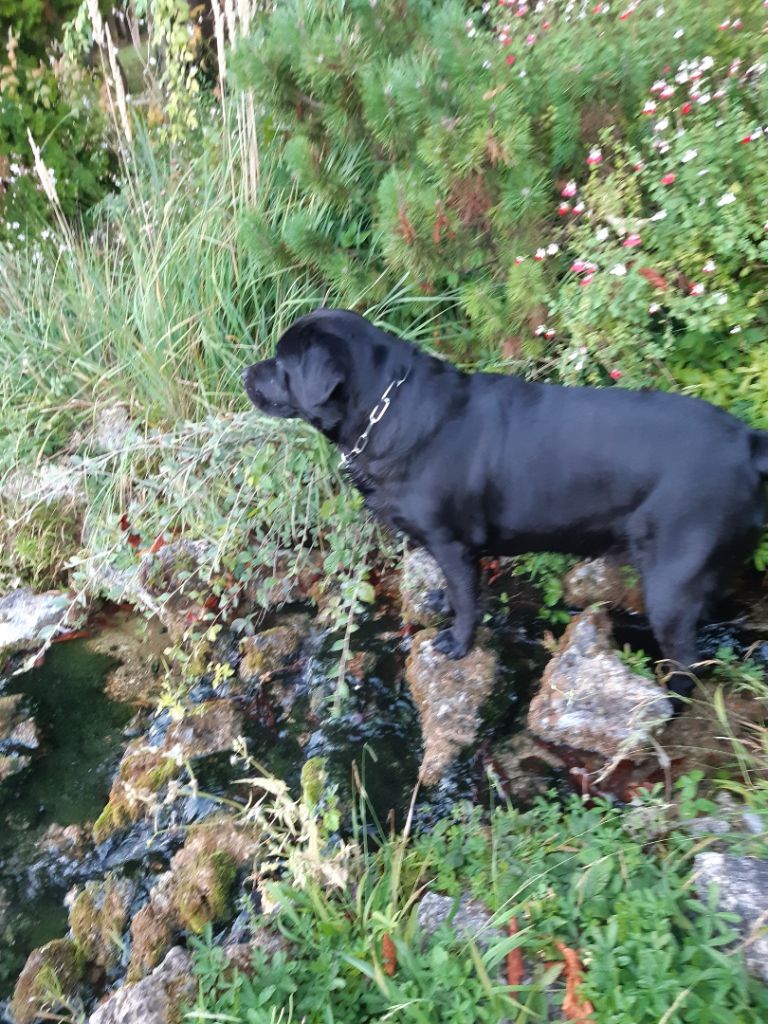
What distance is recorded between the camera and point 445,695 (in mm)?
2568

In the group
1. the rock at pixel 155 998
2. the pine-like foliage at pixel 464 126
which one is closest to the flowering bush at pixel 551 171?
the pine-like foliage at pixel 464 126

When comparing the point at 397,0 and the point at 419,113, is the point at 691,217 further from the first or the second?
the point at 397,0

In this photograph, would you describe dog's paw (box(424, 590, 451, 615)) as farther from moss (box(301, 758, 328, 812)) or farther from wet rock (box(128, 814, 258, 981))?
wet rock (box(128, 814, 258, 981))

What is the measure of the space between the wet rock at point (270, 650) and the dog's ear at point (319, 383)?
1.04m

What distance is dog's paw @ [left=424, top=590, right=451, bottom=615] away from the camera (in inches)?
118

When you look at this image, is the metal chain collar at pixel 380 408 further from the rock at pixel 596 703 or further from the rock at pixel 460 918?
the rock at pixel 460 918

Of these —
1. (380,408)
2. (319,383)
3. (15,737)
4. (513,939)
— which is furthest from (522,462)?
(15,737)

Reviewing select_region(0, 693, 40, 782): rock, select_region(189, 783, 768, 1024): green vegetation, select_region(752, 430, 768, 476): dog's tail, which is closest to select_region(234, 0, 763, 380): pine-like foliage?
select_region(752, 430, 768, 476): dog's tail

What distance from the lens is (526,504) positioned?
2.41m

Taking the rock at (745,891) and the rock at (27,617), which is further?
the rock at (27,617)

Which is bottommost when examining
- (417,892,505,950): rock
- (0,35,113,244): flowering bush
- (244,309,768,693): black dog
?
(417,892,505,950): rock

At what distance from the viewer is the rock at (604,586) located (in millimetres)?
2826

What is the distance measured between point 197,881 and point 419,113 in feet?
9.72

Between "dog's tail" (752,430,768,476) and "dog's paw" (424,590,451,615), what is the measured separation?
1323 mm
